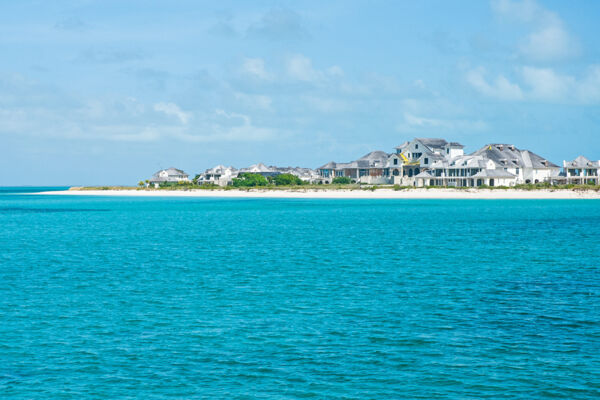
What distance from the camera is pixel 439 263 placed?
36469 millimetres

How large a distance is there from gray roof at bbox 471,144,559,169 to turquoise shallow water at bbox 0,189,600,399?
107m

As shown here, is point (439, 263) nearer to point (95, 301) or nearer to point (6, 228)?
point (95, 301)

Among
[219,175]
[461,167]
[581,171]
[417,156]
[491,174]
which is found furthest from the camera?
[219,175]

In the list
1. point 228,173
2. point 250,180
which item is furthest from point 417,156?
point 228,173

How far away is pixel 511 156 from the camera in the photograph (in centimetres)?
14950

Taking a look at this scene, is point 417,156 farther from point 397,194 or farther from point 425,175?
point 397,194

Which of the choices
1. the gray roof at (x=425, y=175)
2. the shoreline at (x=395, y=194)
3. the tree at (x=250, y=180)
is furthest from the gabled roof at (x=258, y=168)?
the gray roof at (x=425, y=175)

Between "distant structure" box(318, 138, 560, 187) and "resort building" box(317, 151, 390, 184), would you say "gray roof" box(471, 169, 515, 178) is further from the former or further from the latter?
"resort building" box(317, 151, 390, 184)

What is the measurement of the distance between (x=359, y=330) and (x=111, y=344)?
7687 millimetres

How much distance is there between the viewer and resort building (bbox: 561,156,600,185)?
146750mm

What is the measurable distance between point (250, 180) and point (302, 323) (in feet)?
505

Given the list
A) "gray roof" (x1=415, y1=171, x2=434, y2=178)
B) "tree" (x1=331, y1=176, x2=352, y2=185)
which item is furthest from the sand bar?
"tree" (x1=331, y1=176, x2=352, y2=185)

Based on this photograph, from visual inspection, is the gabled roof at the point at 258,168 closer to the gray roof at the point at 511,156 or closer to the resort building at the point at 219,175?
the resort building at the point at 219,175

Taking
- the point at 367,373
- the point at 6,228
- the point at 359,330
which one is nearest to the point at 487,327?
the point at 359,330
